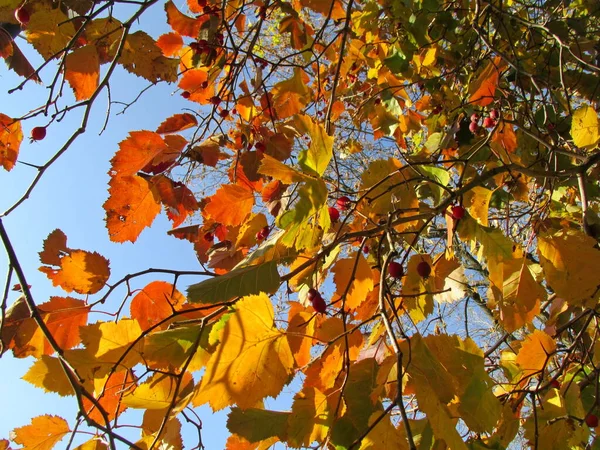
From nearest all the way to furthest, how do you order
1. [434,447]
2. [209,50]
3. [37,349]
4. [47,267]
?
[434,447] < [37,349] < [47,267] < [209,50]

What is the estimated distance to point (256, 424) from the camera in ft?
3.16

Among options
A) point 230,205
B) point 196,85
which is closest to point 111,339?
point 230,205

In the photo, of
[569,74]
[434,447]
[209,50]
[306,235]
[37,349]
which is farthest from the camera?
[569,74]

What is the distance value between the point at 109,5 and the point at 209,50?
53cm

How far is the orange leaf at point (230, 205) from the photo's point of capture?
65.1 inches

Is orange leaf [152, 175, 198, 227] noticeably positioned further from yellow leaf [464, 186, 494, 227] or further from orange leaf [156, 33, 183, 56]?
yellow leaf [464, 186, 494, 227]

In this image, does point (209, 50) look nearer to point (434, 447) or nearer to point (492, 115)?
point (492, 115)

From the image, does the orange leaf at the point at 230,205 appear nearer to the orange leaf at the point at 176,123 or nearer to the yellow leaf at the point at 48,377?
the orange leaf at the point at 176,123

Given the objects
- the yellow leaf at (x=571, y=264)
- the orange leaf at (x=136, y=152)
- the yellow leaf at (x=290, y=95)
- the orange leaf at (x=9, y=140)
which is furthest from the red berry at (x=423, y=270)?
the orange leaf at (x=9, y=140)

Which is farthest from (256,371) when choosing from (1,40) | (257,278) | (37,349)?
(1,40)

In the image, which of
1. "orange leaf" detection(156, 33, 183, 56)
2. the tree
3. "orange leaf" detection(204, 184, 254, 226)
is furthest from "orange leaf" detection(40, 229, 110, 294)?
"orange leaf" detection(156, 33, 183, 56)

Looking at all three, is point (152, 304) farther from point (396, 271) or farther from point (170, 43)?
point (170, 43)

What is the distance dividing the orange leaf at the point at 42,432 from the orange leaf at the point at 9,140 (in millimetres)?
906

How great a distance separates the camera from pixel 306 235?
102 cm
